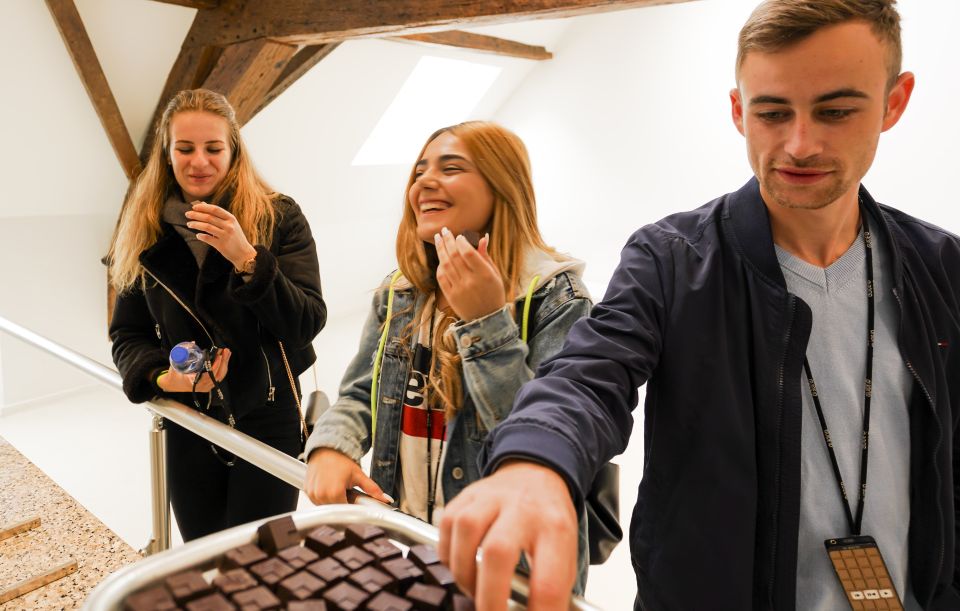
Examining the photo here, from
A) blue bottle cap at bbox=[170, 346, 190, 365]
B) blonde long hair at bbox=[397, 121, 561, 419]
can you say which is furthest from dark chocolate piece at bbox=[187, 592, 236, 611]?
blue bottle cap at bbox=[170, 346, 190, 365]

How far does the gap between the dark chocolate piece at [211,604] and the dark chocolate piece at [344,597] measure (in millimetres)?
84

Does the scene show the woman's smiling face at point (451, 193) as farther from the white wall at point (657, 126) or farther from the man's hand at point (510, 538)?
the white wall at point (657, 126)

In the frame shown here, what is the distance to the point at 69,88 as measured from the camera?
12.7 ft

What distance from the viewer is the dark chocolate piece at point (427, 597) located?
0.63 metres

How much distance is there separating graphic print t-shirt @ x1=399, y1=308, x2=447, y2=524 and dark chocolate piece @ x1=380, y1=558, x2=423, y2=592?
1.77ft

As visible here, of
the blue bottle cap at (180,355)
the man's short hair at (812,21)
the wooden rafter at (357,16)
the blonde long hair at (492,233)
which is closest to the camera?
the man's short hair at (812,21)

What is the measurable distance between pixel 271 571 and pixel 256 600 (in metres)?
0.04

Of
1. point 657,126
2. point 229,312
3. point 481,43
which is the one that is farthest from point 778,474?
point 657,126

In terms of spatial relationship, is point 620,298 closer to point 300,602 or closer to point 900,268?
point 900,268

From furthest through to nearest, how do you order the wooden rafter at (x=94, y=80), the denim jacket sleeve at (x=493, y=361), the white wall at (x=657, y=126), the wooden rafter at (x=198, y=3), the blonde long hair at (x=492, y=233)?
the white wall at (x=657, y=126), the wooden rafter at (x=198, y=3), the wooden rafter at (x=94, y=80), the blonde long hair at (x=492, y=233), the denim jacket sleeve at (x=493, y=361)

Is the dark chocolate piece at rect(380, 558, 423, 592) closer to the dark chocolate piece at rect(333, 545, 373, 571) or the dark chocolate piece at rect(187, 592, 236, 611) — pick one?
the dark chocolate piece at rect(333, 545, 373, 571)

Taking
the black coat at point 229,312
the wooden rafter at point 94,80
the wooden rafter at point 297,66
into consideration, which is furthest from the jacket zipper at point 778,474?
the wooden rafter at point 297,66

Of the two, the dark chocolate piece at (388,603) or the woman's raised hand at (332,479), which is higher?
the dark chocolate piece at (388,603)

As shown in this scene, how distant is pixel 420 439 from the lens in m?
1.24
